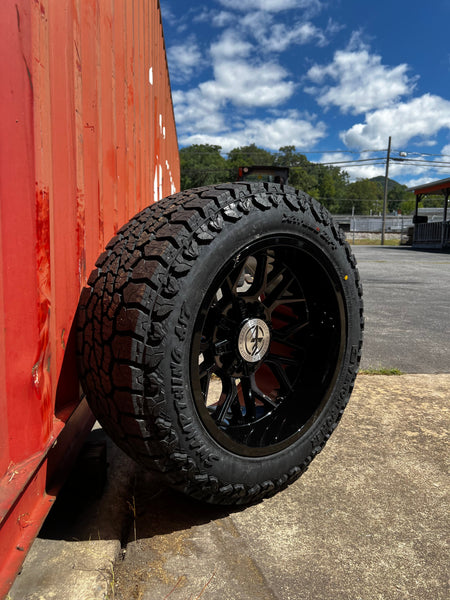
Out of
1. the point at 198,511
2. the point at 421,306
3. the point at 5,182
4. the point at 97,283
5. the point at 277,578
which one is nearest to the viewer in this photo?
the point at 5,182

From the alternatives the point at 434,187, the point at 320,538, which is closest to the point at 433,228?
the point at 434,187

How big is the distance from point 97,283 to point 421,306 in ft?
19.2

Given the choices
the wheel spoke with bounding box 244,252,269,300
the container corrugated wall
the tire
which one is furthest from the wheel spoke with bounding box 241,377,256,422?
the container corrugated wall

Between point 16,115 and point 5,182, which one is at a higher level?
point 16,115

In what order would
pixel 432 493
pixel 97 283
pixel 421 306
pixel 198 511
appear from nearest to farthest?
1. pixel 97 283
2. pixel 198 511
3. pixel 432 493
4. pixel 421 306

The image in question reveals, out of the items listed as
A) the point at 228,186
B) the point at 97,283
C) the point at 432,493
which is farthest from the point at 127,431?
the point at 432,493

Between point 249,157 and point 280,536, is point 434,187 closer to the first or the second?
point 280,536

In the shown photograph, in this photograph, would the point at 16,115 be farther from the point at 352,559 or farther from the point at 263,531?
the point at 352,559

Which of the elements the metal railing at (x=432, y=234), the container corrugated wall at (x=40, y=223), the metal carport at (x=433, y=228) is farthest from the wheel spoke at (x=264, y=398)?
the metal railing at (x=432, y=234)

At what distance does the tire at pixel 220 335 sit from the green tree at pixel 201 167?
80.3m

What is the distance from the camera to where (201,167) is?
96.2 metres

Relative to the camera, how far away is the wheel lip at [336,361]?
1430 mm

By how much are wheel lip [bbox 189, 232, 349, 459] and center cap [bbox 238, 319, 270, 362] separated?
0.31 meters

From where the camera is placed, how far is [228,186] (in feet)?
5.23
